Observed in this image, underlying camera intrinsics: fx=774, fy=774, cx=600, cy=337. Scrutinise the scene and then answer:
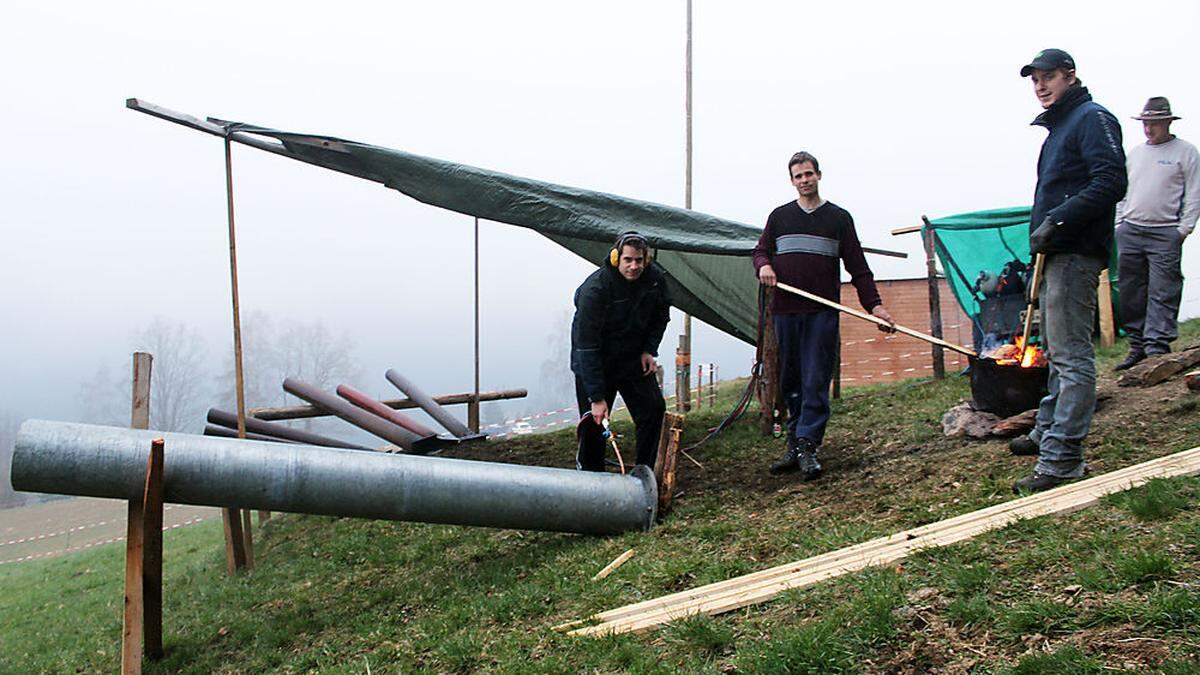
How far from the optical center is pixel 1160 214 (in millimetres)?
6355

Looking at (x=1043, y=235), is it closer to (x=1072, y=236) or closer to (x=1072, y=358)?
(x=1072, y=236)

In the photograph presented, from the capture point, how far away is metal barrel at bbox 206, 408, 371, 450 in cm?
741

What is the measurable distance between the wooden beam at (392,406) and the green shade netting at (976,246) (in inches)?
222

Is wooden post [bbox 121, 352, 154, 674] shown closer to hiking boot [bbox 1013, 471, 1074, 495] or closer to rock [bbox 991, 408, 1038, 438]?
hiking boot [bbox 1013, 471, 1074, 495]

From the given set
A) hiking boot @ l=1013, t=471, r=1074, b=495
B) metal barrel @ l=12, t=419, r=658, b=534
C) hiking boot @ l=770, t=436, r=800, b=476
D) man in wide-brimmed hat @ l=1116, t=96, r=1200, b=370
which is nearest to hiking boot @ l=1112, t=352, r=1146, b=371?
man in wide-brimmed hat @ l=1116, t=96, r=1200, b=370

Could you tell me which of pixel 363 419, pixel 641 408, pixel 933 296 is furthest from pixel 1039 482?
pixel 363 419

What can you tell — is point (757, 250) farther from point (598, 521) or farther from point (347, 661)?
point (347, 661)

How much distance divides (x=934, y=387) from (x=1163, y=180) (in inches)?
104

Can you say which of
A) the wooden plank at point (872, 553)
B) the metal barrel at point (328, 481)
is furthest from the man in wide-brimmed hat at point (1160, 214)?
the metal barrel at point (328, 481)

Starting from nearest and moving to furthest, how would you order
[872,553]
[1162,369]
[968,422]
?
[872,553] < [968,422] < [1162,369]

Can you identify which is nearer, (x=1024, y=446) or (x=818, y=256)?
(x=1024, y=446)

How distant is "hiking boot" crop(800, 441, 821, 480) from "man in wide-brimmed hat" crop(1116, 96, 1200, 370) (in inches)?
131

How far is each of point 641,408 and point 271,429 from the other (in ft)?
14.2

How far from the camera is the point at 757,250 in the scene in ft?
17.8
